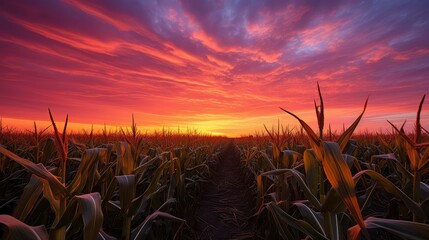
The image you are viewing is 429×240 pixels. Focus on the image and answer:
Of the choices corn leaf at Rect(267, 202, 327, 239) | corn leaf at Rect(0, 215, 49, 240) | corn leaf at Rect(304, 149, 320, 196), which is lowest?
corn leaf at Rect(267, 202, 327, 239)

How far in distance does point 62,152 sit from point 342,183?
1659mm

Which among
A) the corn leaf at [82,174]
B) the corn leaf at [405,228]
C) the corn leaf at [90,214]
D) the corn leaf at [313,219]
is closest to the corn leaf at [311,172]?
the corn leaf at [313,219]

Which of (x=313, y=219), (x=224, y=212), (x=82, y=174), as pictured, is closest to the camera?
(x=82, y=174)

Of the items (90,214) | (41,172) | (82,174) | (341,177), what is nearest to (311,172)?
(341,177)

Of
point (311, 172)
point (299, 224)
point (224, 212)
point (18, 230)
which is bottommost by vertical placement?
point (224, 212)

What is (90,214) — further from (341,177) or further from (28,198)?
(341,177)

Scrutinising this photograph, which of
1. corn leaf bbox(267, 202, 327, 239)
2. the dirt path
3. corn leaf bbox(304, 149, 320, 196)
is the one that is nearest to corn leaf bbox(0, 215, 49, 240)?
corn leaf bbox(267, 202, 327, 239)

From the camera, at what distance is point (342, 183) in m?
1.29

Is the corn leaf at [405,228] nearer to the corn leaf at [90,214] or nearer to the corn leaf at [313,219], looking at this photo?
the corn leaf at [313,219]

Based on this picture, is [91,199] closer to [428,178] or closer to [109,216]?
[109,216]

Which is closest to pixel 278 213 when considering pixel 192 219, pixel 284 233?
pixel 284 233

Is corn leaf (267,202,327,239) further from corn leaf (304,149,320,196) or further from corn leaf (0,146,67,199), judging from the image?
corn leaf (0,146,67,199)

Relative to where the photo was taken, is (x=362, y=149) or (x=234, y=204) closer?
(x=234, y=204)

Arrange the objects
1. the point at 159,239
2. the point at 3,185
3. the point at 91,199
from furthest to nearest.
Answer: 1. the point at 3,185
2. the point at 159,239
3. the point at 91,199
